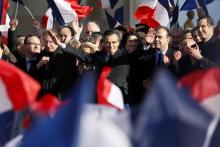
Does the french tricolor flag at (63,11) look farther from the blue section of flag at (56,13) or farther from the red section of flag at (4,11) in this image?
the red section of flag at (4,11)

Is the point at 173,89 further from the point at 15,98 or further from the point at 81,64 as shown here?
the point at 81,64

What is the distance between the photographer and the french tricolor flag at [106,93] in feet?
13.2

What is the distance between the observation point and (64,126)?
271 cm

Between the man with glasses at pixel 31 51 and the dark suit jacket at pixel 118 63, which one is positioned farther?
the man with glasses at pixel 31 51

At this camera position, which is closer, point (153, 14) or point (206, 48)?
point (206, 48)

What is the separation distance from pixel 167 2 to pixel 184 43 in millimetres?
3806

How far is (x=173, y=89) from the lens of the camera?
274 centimetres

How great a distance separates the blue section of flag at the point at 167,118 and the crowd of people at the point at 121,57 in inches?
160

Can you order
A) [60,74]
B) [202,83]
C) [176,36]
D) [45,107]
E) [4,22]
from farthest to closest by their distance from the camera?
[4,22] < [176,36] < [60,74] < [202,83] < [45,107]

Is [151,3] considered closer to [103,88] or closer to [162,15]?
[162,15]

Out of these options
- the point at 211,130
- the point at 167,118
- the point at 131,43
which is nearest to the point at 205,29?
the point at 131,43

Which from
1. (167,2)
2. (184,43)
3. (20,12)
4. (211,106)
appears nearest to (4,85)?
(211,106)

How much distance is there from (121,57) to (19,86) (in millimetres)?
3978

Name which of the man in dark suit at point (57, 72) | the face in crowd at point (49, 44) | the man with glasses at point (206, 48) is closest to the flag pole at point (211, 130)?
the man with glasses at point (206, 48)
